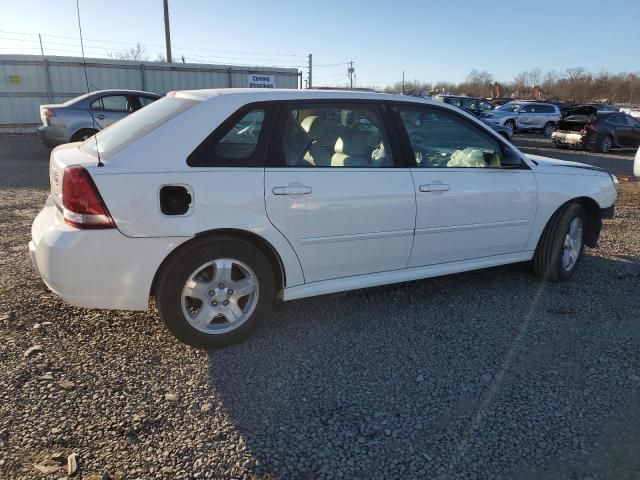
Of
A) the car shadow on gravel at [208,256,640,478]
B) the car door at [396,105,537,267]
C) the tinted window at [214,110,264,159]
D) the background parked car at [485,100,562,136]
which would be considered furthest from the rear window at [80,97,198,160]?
the background parked car at [485,100,562,136]

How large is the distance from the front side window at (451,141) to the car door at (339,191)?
365 millimetres

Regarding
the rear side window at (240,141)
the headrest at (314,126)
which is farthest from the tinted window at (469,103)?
the rear side window at (240,141)

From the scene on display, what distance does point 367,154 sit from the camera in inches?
149

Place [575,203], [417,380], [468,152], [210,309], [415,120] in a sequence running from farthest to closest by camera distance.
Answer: [575,203] → [468,152] → [415,120] → [210,309] → [417,380]

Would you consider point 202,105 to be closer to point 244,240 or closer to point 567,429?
point 244,240

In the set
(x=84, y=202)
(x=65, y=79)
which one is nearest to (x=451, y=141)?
(x=84, y=202)

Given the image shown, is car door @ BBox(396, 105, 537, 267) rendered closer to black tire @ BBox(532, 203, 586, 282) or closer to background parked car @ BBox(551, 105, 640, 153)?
black tire @ BBox(532, 203, 586, 282)

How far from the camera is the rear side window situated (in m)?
3.20

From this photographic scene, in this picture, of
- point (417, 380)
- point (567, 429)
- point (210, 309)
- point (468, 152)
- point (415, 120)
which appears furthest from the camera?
point (468, 152)

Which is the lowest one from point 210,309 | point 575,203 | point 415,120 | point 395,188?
point 210,309

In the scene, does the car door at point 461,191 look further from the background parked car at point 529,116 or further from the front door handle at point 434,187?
the background parked car at point 529,116

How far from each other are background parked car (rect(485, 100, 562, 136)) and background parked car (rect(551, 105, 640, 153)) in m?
6.18

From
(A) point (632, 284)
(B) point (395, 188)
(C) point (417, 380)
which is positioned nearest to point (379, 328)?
(C) point (417, 380)

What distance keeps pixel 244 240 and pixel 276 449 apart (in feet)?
4.36
